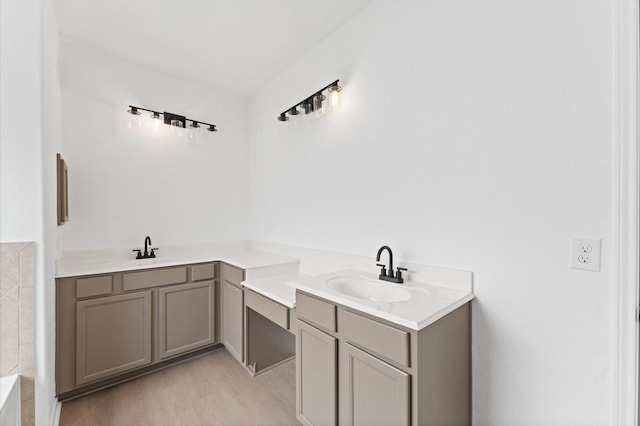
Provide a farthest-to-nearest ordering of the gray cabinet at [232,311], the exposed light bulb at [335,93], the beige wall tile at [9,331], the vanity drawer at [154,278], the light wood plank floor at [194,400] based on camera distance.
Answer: the gray cabinet at [232,311]
the vanity drawer at [154,278]
the exposed light bulb at [335,93]
the light wood plank floor at [194,400]
the beige wall tile at [9,331]

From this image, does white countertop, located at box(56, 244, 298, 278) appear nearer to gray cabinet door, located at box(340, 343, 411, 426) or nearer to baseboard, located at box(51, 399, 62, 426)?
baseboard, located at box(51, 399, 62, 426)

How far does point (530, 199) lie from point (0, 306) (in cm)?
256

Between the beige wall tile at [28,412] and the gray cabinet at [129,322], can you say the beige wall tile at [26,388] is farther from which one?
the gray cabinet at [129,322]

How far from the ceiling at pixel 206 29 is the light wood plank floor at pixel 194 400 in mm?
2768

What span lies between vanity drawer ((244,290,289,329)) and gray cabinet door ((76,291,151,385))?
2.78 feet

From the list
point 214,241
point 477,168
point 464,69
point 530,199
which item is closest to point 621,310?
point 530,199

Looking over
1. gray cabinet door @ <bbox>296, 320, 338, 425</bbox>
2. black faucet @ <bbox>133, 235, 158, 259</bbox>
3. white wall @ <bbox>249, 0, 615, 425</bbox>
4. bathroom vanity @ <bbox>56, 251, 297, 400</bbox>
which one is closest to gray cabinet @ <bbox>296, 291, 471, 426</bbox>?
gray cabinet door @ <bbox>296, 320, 338, 425</bbox>

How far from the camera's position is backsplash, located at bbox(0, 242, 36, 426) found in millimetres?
1350

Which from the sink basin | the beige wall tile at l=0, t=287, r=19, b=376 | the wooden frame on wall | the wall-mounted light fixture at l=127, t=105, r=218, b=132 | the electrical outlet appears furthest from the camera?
the wall-mounted light fixture at l=127, t=105, r=218, b=132

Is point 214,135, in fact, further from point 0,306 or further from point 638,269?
point 638,269

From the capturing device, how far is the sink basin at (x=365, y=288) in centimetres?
163

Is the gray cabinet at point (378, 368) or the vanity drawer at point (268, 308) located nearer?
the gray cabinet at point (378, 368)

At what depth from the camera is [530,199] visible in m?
1.28

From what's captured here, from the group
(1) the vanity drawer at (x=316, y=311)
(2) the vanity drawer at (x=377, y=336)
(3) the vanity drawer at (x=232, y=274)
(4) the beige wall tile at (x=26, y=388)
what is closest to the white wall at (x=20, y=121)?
(4) the beige wall tile at (x=26, y=388)
